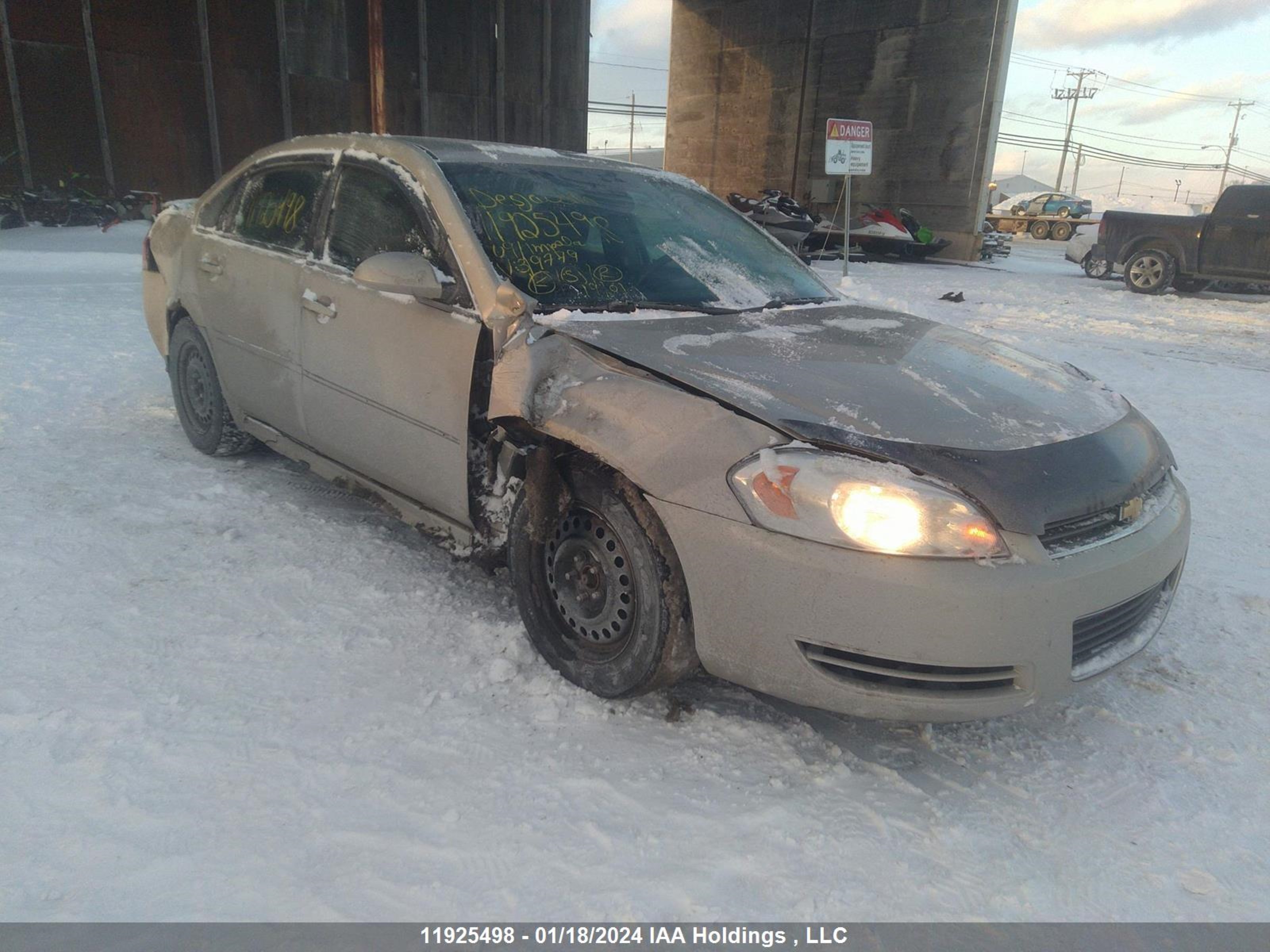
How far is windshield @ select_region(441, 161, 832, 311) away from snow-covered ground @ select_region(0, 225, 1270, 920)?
1.21m

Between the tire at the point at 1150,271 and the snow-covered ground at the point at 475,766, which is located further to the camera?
the tire at the point at 1150,271

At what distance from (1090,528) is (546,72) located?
67.6 feet

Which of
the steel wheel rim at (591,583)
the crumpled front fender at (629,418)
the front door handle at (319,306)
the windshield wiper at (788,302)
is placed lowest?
Result: the steel wheel rim at (591,583)

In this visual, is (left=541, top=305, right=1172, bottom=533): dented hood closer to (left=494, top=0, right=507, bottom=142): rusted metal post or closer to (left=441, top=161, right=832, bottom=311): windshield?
(left=441, top=161, right=832, bottom=311): windshield

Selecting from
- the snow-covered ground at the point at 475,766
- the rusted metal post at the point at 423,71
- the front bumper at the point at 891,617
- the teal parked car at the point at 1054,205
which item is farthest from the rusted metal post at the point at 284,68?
the teal parked car at the point at 1054,205

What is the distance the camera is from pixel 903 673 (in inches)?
81.7

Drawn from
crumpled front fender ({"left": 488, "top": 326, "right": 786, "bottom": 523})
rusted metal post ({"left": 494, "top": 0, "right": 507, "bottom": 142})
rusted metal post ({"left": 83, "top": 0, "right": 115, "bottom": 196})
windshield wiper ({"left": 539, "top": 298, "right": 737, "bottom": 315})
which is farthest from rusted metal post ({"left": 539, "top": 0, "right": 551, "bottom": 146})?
crumpled front fender ({"left": 488, "top": 326, "right": 786, "bottom": 523})

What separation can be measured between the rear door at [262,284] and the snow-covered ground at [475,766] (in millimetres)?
568

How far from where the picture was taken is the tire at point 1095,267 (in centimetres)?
1509

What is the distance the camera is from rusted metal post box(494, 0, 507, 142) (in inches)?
748

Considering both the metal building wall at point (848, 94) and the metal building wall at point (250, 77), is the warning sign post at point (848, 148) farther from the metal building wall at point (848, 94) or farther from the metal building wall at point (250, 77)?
the metal building wall at point (250, 77)

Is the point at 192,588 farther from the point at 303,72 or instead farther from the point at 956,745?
the point at 303,72

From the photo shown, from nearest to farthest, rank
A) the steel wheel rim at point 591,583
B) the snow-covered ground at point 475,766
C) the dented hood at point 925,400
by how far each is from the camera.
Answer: the snow-covered ground at point 475,766, the dented hood at point 925,400, the steel wheel rim at point 591,583

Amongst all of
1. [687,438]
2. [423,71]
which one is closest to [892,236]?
[423,71]
